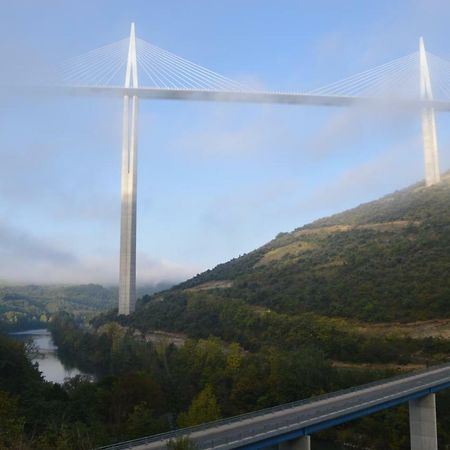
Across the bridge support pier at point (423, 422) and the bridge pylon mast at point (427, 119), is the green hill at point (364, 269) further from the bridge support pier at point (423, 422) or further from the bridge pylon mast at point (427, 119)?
the bridge support pier at point (423, 422)

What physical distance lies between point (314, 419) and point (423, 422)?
6.15 m

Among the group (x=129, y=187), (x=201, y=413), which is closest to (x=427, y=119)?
(x=129, y=187)

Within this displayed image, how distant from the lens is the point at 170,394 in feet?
76.7

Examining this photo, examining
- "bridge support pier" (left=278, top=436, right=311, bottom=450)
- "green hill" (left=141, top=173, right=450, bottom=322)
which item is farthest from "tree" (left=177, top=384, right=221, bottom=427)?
"green hill" (left=141, top=173, right=450, bottom=322)

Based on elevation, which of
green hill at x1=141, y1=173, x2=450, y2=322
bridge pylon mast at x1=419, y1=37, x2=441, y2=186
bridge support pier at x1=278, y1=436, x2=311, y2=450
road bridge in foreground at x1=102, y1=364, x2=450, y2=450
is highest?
bridge pylon mast at x1=419, y1=37, x2=441, y2=186

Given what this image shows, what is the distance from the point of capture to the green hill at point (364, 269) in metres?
31.7

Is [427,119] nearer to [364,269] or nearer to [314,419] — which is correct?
[364,269]

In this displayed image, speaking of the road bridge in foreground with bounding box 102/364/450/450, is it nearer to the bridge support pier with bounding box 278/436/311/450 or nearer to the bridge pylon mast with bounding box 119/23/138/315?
the bridge support pier with bounding box 278/436/311/450

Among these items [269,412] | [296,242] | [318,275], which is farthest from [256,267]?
[269,412]

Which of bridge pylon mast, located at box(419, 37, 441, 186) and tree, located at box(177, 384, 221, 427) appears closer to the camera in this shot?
tree, located at box(177, 384, 221, 427)

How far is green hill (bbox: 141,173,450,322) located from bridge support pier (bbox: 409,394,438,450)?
13438mm

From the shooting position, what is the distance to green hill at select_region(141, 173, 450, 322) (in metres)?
31.7

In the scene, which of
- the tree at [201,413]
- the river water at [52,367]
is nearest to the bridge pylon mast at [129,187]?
the river water at [52,367]

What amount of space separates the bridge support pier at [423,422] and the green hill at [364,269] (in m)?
13.4
